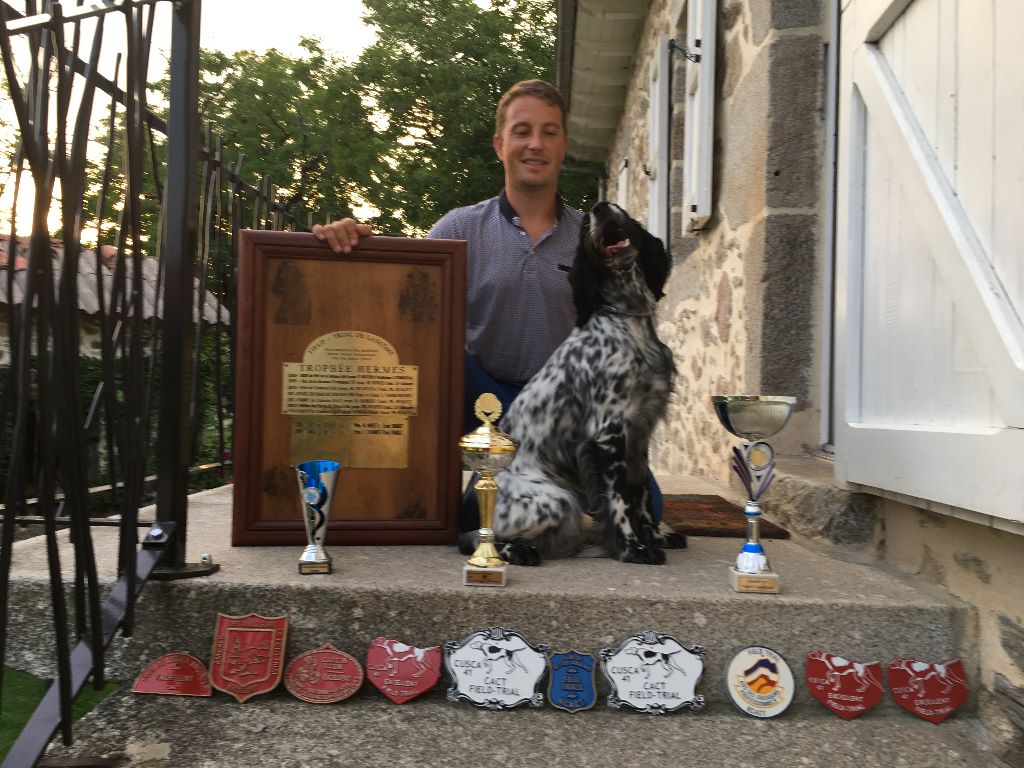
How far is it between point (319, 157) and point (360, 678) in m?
16.7

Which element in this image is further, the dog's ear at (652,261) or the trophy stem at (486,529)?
the dog's ear at (652,261)

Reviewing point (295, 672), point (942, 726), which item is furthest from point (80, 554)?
point (942, 726)

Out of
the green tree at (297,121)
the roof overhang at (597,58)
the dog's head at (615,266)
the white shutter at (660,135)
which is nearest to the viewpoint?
the dog's head at (615,266)

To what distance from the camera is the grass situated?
1668mm

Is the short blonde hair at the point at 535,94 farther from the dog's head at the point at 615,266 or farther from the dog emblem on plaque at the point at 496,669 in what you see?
the dog emblem on plaque at the point at 496,669

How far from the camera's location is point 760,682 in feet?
5.97

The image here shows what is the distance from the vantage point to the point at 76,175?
5.24ft

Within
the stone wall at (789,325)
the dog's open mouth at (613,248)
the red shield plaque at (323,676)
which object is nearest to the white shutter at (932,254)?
the stone wall at (789,325)

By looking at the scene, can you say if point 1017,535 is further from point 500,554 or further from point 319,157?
point 319,157

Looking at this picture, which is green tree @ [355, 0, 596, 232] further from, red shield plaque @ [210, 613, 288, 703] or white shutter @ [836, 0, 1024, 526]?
red shield plaque @ [210, 613, 288, 703]

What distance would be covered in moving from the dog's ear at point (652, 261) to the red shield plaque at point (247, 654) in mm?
1433

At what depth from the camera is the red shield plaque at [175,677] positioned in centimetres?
182

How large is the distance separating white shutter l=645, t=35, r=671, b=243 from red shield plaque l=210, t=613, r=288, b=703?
14.0 ft

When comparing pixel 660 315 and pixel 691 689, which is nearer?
pixel 691 689
